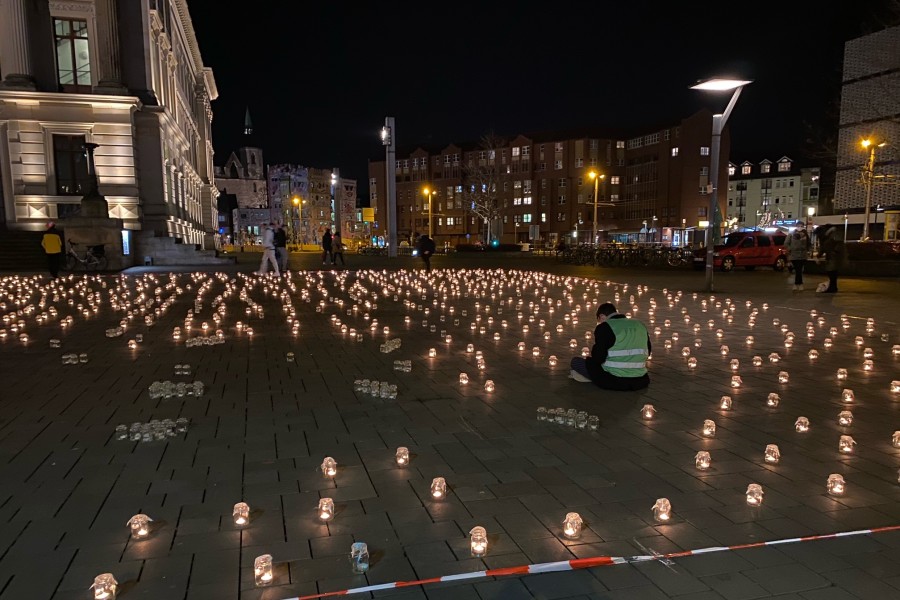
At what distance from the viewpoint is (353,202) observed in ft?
514

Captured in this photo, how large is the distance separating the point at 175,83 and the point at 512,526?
150 feet

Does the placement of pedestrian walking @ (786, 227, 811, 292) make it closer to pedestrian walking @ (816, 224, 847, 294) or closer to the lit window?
pedestrian walking @ (816, 224, 847, 294)

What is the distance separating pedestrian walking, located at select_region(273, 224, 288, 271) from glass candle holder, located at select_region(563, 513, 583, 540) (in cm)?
2126

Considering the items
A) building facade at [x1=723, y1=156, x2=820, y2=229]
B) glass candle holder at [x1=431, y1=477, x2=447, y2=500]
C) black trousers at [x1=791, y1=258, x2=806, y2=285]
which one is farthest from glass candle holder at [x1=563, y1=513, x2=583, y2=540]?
building facade at [x1=723, y1=156, x2=820, y2=229]

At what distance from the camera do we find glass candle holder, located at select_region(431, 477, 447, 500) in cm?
416

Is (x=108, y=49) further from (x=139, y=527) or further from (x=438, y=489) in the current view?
(x=438, y=489)

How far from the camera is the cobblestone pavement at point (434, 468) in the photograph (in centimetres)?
327

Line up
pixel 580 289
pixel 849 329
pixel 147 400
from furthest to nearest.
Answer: pixel 580 289 < pixel 849 329 < pixel 147 400

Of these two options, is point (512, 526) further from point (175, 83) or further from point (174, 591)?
point (175, 83)

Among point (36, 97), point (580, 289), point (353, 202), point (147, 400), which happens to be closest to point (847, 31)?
point (580, 289)

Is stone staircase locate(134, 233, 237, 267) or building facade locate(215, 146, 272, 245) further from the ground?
building facade locate(215, 146, 272, 245)

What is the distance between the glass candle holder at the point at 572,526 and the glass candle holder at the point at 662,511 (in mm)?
566

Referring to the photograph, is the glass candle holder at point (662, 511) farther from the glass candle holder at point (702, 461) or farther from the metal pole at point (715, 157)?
the metal pole at point (715, 157)

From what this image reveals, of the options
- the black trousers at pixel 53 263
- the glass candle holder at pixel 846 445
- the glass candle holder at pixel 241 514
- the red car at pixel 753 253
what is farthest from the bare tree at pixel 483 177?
the glass candle holder at pixel 241 514
